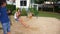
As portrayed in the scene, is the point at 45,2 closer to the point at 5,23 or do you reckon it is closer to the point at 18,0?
the point at 18,0

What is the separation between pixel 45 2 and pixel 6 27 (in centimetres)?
3822

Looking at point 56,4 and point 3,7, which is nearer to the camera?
point 3,7

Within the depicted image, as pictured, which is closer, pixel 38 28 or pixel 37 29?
pixel 37 29

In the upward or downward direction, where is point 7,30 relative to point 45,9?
upward

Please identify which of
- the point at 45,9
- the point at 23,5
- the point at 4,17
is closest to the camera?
the point at 4,17

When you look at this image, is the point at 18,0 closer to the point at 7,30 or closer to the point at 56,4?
the point at 56,4

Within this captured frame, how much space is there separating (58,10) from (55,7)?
8.15 ft

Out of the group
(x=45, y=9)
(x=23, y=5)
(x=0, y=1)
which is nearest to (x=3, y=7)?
(x=0, y=1)

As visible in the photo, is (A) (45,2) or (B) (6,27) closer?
(B) (6,27)

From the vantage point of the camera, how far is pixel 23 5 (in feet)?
99.0

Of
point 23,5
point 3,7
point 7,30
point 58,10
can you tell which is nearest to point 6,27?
point 7,30

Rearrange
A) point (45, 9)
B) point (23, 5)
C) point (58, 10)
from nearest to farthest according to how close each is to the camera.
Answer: point (23, 5) < point (58, 10) < point (45, 9)

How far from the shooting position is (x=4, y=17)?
22.4ft

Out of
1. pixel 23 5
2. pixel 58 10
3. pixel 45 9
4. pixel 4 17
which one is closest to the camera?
pixel 4 17
